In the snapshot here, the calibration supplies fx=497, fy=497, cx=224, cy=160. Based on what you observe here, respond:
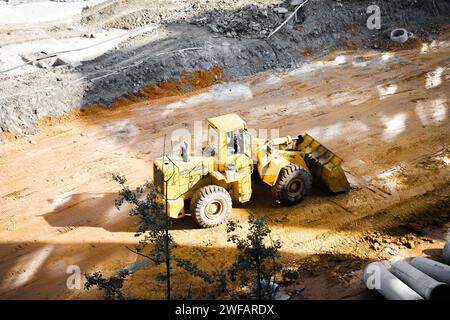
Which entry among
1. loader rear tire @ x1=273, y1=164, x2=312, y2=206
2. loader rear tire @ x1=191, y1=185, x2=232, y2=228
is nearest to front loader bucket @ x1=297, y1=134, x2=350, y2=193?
loader rear tire @ x1=273, y1=164, x2=312, y2=206

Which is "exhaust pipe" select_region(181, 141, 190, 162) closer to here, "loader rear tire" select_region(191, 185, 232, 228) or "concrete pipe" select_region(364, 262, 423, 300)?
"loader rear tire" select_region(191, 185, 232, 228)

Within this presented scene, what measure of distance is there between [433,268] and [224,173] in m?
4.34

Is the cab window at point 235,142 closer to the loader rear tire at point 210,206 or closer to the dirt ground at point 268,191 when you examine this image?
the loader rear tire at point 210,206

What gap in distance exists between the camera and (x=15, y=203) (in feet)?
39.2

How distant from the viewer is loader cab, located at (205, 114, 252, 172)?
10062 millimetres

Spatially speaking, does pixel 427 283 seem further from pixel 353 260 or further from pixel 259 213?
pixel 259 213

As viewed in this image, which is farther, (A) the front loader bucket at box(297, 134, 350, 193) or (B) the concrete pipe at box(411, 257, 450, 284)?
(A) the front loader bucket at box(297, 134, 350, 193)

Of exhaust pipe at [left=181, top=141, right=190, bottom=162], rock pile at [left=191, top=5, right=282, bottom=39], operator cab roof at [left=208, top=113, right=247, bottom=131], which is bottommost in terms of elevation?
exhaust pipe at [left=181, top=141, right=190, bottom=162]

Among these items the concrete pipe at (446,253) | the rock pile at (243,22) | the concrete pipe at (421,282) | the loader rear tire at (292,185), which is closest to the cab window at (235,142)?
the loader rear tire at (292,185)

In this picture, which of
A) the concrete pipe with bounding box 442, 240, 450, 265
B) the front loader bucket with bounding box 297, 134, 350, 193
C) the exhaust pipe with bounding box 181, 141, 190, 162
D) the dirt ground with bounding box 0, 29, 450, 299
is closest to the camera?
the concrete pipe with bounding box 442, 240, 450, 265

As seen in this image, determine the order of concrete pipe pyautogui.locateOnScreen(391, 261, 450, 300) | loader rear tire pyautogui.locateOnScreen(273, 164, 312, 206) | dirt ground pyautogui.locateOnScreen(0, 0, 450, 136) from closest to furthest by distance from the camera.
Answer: concrete pipe pyautogui.locateOnScreen(391, 261, 450, 300) → loader rear tire pyautogui.locateOnScreen(273, 164, 312, 206) → dirt ground pyautogui.locateOnScreen(0, 0, 450, 136)

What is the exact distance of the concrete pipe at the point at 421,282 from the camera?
814 centimetres

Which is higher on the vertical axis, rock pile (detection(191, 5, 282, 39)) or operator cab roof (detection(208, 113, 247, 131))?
rock pile (detection(191, 5, 282, 39))

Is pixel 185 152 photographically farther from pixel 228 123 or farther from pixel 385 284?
pixel 385 284
